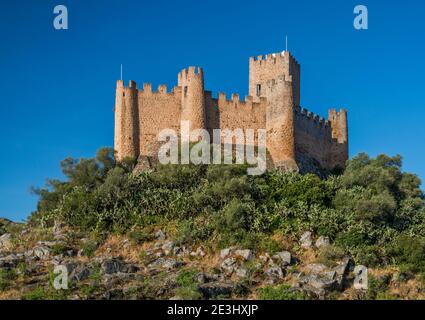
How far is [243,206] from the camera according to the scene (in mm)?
36219

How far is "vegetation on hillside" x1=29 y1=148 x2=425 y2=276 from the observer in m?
35.1

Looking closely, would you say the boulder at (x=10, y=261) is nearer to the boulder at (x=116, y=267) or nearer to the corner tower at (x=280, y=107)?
the boulder at (x=116, y=267)

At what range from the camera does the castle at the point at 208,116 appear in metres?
45.4

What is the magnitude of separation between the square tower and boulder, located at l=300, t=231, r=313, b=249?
50.5 ft

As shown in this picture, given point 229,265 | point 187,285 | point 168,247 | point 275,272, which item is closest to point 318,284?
point 275,272

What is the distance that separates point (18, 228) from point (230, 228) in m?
11.2

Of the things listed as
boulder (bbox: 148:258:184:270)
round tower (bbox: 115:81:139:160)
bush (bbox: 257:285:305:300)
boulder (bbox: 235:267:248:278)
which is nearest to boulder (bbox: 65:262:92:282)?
boulder (bbox: 148:258:184:270)

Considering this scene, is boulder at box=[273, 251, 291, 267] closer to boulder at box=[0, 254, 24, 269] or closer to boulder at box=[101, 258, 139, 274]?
boulder at box=[101, 258, 139, 274]

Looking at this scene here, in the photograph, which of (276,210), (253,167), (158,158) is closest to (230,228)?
(276,210)

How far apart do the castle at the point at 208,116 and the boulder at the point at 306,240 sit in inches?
400

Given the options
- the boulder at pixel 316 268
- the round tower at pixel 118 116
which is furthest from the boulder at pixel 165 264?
the round tower at pixel 118 116

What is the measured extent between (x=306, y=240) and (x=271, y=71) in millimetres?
17432

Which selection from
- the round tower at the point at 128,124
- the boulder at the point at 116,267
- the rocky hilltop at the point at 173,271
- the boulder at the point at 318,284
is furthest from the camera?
the round tower at the point at 128,124
